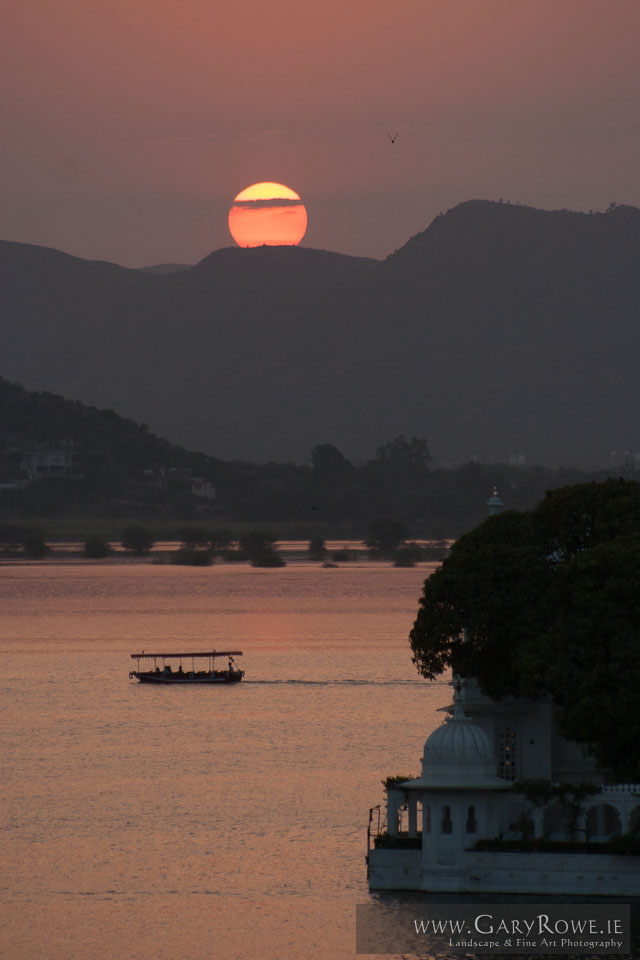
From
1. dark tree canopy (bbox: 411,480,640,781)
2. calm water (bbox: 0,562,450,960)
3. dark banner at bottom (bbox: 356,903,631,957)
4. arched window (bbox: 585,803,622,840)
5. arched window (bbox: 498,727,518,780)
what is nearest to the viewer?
dark banner at bottom (bbox: 356,903,631,957)

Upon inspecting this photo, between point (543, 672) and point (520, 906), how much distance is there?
5.34 m

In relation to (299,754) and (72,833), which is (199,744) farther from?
(72,833)

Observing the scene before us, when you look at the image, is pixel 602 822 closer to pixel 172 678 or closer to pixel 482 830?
pixel 482 830

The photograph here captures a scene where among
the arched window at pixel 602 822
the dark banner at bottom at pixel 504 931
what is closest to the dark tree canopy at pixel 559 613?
the arched window at pixel 602 822

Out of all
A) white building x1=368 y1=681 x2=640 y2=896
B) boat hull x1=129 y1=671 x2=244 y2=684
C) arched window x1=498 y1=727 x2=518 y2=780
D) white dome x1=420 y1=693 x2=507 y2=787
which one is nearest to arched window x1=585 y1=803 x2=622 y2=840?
white building x1=368 y1=681 x2=640 y2=896

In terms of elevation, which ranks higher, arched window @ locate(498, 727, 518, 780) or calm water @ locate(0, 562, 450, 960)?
arched window @ locate(498, 727, 518, 780)

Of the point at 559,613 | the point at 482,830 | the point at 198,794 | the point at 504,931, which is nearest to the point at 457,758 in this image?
the point at 482,830

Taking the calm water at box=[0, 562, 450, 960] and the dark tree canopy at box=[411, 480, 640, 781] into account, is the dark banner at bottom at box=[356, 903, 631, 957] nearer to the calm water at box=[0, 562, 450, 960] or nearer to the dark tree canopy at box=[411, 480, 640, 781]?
the calm water at box=[0, 562, 450, 960]

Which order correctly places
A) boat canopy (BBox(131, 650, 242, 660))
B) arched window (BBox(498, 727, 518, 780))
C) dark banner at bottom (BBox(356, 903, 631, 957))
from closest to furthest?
dark banner at bottom (BBox(356, 903, 631, 957)) → arched window (BBox(498, 727, 518, 780)) → boat canopy (BBox(131, 650, 242, 660))

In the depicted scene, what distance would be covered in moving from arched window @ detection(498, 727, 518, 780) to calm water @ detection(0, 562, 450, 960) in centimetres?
431

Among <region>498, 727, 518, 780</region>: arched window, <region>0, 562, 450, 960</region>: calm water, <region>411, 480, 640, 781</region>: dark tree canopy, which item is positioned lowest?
<region>0, 562, 450, 960</region>: calm water

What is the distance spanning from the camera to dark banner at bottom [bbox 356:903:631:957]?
39812 mm

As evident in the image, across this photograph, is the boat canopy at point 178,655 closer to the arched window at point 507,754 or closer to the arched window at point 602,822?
the arched window at point 507,754

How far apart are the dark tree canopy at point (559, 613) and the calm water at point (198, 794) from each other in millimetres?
6192
